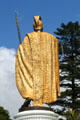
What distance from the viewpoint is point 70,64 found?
79.8 feet

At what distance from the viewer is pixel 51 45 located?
32.4 ft

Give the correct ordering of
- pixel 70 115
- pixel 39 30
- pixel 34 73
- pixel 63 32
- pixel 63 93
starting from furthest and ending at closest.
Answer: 1. pixel 63 32
2. pixel 63 93
3. pixel 70 115
4. pixel 39 30
5. pixel 34 73

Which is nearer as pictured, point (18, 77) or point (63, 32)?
point (18, 77)

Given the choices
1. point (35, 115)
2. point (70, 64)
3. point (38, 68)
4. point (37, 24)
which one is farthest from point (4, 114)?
point (35, 115)

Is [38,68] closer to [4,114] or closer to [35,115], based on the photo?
[35,115]

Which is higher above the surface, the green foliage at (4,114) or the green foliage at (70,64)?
the green foliage at (70,64)

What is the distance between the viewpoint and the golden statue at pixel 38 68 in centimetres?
921

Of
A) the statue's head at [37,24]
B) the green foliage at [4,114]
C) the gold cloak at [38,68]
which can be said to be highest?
the statue's head at [37,24]

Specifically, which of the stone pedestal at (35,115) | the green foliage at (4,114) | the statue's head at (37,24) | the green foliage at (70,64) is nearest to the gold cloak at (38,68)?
the statue's head at (37,24)

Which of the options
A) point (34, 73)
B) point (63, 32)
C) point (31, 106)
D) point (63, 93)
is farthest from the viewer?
point (63, 32)

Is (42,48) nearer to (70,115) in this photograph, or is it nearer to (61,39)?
(70,115)

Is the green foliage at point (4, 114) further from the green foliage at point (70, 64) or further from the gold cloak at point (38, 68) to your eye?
the gold cloak at point (38, 68)

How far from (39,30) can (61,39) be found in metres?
16.3

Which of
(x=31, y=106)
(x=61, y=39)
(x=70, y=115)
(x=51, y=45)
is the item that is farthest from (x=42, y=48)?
(x=61, y=39)
